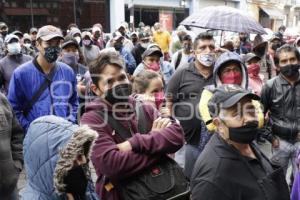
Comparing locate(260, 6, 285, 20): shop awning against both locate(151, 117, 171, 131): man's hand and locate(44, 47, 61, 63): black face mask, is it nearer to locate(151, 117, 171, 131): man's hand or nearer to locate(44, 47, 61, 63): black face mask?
locate(44, 47, 61, 63): black face mask

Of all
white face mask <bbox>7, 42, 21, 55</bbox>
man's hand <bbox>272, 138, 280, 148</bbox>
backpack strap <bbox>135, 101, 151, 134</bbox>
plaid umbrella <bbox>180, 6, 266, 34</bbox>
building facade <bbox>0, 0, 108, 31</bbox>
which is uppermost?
building facade <bbox>0, 0, 108, 31</bbox>

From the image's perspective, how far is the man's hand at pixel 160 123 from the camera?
8.79 feet

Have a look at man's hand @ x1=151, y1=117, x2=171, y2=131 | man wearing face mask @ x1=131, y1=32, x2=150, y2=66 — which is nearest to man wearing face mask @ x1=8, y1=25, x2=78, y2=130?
man's hand @ x1=151, y1=117, x2=171, y2=131

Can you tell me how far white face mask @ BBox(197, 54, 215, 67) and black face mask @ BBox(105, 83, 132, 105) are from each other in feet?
5.11

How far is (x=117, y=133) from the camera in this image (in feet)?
8.82

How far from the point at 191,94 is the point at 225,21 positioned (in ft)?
5.41

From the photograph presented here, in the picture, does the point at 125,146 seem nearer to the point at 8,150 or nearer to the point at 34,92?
the point at 8,150

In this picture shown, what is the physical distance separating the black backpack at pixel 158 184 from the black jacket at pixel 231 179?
10cm

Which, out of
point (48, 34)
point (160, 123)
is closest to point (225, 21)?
point (48, 34)

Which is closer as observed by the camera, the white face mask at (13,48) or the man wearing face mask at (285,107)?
the man wearing face mask at (285,107)

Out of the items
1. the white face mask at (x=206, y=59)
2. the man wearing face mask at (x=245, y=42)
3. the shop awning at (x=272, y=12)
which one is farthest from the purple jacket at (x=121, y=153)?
the shop awning at (x=272, y=12)

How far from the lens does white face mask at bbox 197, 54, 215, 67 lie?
13.7ft

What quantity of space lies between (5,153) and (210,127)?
163cm

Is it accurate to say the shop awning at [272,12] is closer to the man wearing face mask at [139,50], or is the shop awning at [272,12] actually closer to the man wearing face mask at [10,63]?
the man wearing face mask at [139,50]
